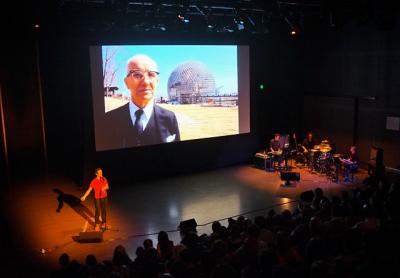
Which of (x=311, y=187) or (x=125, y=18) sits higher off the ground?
(x=125, y=18)

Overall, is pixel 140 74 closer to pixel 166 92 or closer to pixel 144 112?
pixel 166 92

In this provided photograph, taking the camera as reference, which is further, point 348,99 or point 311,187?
point 348,99

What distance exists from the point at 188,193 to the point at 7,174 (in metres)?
4.52

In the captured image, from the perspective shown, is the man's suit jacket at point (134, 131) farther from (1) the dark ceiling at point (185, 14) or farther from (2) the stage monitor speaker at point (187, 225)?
(2) the stage monitor speaker at point (187, 225)

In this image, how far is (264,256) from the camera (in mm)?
4883

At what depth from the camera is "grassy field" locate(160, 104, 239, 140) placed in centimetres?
1340

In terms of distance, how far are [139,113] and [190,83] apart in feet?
6.12

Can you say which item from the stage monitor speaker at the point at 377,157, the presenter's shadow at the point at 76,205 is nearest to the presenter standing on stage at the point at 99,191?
the presenter's shadow at the point at 76,205

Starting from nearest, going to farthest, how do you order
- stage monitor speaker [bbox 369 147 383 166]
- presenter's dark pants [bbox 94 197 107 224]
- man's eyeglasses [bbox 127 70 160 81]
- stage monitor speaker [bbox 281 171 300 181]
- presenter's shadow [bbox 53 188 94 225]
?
presenter's dark pants [bbox 94 197 107 224]
presenter's shadow [bbox 53 188 94 225]
stage monitor speaker [bbox 369 147 383 166]
stage monitor speaker [bbox 281 171 300 181]
man's eyeglasses [bbox 127 70 160 81]

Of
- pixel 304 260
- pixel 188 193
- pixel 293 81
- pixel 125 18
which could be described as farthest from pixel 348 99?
pixel 304 260

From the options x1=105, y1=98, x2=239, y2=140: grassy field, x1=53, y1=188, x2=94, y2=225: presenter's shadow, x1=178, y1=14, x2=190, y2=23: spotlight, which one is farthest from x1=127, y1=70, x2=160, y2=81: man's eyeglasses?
x1=53, y1=188, x2=94, y2=225: presenter's shadow

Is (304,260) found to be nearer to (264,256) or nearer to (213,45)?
(264,256)

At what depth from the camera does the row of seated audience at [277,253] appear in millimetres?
4586

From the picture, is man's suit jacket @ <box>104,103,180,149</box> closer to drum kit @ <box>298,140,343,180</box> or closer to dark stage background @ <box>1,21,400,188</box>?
dark stage background @ <box>1,21,400,188</box>
